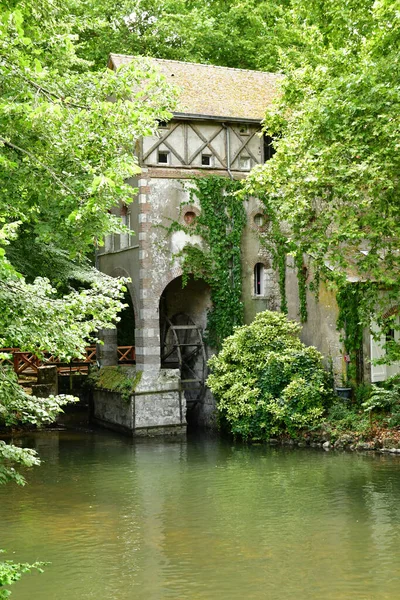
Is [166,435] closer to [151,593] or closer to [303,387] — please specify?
[303,387]

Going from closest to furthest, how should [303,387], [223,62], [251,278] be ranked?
[303,387], [251,278], [223,62]

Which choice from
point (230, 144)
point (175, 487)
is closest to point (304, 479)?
point (175, 487)

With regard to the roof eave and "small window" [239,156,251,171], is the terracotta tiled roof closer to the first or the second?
the roof eave

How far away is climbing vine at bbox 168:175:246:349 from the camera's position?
Result: 22.9 meters

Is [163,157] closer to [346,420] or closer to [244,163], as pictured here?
[244,163]

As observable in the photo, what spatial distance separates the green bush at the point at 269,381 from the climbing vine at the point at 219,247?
1.91 metres

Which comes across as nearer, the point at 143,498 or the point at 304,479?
the point at 143,498

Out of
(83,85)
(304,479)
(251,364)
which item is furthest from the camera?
(251,364)

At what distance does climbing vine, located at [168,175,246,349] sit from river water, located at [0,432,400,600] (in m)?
5.35

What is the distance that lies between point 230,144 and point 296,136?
8.39 metres

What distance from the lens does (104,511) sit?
43.9 feet

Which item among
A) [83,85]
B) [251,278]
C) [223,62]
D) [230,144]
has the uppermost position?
[223,62]

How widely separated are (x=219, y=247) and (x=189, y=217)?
1.22 m

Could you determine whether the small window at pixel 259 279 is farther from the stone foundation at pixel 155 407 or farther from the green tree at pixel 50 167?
the green tree at pixel 50 167
